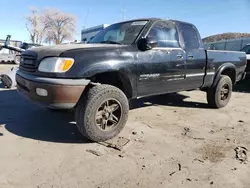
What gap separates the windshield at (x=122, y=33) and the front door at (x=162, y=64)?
0.25 meters

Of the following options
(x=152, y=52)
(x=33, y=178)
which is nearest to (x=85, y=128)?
(x=33, y=178)

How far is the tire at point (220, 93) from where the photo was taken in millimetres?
5922

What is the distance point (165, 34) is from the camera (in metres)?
4.83

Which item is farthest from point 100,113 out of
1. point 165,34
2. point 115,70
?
point 165,34

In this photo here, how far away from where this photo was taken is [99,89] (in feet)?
12.0

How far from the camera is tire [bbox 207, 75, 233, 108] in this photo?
5922mm

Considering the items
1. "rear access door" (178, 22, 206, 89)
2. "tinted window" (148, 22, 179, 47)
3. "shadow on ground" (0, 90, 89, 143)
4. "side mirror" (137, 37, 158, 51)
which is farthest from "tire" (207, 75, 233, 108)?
"shadow on ground" (0, 90, 89, 143)

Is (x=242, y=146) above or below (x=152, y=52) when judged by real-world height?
below

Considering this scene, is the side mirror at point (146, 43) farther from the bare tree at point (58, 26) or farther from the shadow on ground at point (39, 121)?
the bare tree at point (58, 26)

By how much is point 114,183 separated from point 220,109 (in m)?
4.15

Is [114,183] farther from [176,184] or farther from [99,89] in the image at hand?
[99,89]

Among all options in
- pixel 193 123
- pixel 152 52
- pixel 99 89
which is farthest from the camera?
pixel 193 123

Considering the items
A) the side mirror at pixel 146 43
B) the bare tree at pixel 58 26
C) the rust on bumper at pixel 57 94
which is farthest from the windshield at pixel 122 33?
the bare tree at pixel 58 26

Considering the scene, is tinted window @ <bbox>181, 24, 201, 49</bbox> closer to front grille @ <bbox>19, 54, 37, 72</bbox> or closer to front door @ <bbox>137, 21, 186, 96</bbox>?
front door @ <bbox>137, 21, 186, 96</bbox>
